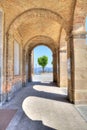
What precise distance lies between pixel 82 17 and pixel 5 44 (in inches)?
137

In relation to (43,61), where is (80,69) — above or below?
below

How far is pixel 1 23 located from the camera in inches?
281

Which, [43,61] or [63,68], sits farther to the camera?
[43,61]

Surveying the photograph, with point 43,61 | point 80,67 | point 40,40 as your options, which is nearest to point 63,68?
point 40,40

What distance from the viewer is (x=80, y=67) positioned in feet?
23.3

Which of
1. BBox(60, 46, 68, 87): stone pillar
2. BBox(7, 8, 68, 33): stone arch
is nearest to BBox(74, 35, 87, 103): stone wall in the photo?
BBox(7, 8, 68, 33): stone arch

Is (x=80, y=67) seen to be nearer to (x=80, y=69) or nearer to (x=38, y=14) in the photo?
(x=80, y=69)

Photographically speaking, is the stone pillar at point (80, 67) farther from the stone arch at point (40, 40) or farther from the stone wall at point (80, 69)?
the stone arch at point (40, 40)

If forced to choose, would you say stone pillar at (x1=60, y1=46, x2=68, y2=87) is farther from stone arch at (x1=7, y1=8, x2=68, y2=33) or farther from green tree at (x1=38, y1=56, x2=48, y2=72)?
green tree at (x1=38, y1=56, x2=48, y2=72)

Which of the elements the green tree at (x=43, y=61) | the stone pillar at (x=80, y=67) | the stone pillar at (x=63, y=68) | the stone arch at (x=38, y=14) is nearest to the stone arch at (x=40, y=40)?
the stone pillar at (x=63, y=68)

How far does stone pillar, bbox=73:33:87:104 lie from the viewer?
7.01 m

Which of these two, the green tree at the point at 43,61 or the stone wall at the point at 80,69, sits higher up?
the green tree at the point at 43,61

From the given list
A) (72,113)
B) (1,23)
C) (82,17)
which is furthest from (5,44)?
(72,113)

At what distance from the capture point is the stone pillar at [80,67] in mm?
7009
